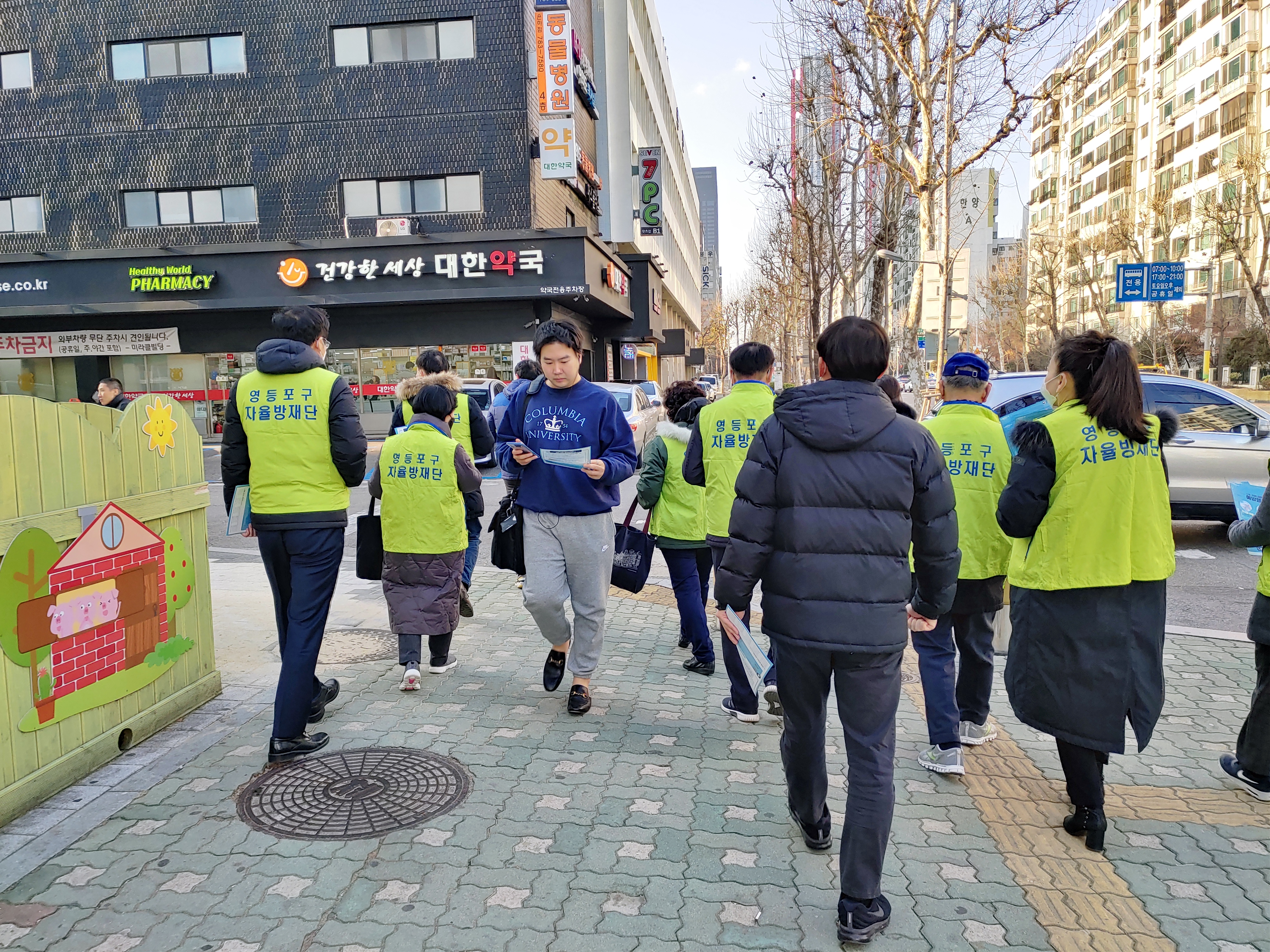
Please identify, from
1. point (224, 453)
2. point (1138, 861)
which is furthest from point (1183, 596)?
point (224, 453)

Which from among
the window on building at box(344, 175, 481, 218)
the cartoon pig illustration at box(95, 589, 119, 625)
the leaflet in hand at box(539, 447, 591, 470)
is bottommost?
the cartoon pig illustration at box(95, 589, 119, 625)

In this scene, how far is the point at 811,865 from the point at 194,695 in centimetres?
323

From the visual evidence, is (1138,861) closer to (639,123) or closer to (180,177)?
(180,177)

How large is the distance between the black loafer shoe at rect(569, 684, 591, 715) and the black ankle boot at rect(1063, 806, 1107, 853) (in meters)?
2.26

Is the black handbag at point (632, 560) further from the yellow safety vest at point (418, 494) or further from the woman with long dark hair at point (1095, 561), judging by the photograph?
the woman with long dark hair at point (1095, 561)

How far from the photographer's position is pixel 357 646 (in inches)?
224

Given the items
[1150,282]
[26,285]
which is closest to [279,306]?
[26,285]

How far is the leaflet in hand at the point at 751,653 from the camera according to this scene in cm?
346

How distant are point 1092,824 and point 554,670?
2.62m

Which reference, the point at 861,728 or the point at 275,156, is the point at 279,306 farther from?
the point at 861,728

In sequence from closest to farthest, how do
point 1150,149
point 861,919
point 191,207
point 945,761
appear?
point 861,919
point 945,761
point 191,207
point 1150,149

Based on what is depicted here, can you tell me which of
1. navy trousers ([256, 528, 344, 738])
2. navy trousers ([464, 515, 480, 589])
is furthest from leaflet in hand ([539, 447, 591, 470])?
navy trousers ([464, 515, 480, 589])

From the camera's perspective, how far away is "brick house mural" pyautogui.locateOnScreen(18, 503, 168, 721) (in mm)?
3400

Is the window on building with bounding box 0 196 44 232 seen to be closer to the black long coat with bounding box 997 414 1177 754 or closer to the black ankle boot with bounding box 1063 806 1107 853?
the black long coat with bounding box 997 414 1177 754
